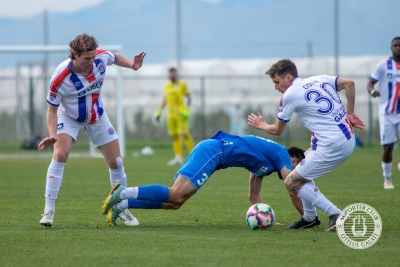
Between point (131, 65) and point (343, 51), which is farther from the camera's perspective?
point (343, 51)

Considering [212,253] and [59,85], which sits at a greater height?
[59,85]

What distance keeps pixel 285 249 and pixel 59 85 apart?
3.15m

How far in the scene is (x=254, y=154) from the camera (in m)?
7.78

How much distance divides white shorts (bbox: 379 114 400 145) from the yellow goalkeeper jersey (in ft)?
28.6

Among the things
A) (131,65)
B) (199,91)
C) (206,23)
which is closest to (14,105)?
(199,91)

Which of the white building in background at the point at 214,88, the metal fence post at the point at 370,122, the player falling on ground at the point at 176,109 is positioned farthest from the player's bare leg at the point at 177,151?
the metal fence post at the point at 370,122

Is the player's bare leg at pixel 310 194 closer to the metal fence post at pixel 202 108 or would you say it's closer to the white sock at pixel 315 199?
the white sock at pixel 315 199

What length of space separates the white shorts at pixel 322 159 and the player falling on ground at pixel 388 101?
5190mm

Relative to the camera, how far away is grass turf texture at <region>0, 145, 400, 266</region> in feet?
19.4

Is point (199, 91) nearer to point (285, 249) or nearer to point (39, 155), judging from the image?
point (39, 155)

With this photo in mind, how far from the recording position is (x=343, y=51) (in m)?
41.0

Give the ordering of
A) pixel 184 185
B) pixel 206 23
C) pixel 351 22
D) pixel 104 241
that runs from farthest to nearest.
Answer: pixel 206 23
pixel 351 22
pixel 184 185
pixel 104 241

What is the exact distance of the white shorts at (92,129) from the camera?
8141 mm

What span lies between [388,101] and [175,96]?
8990 mm
